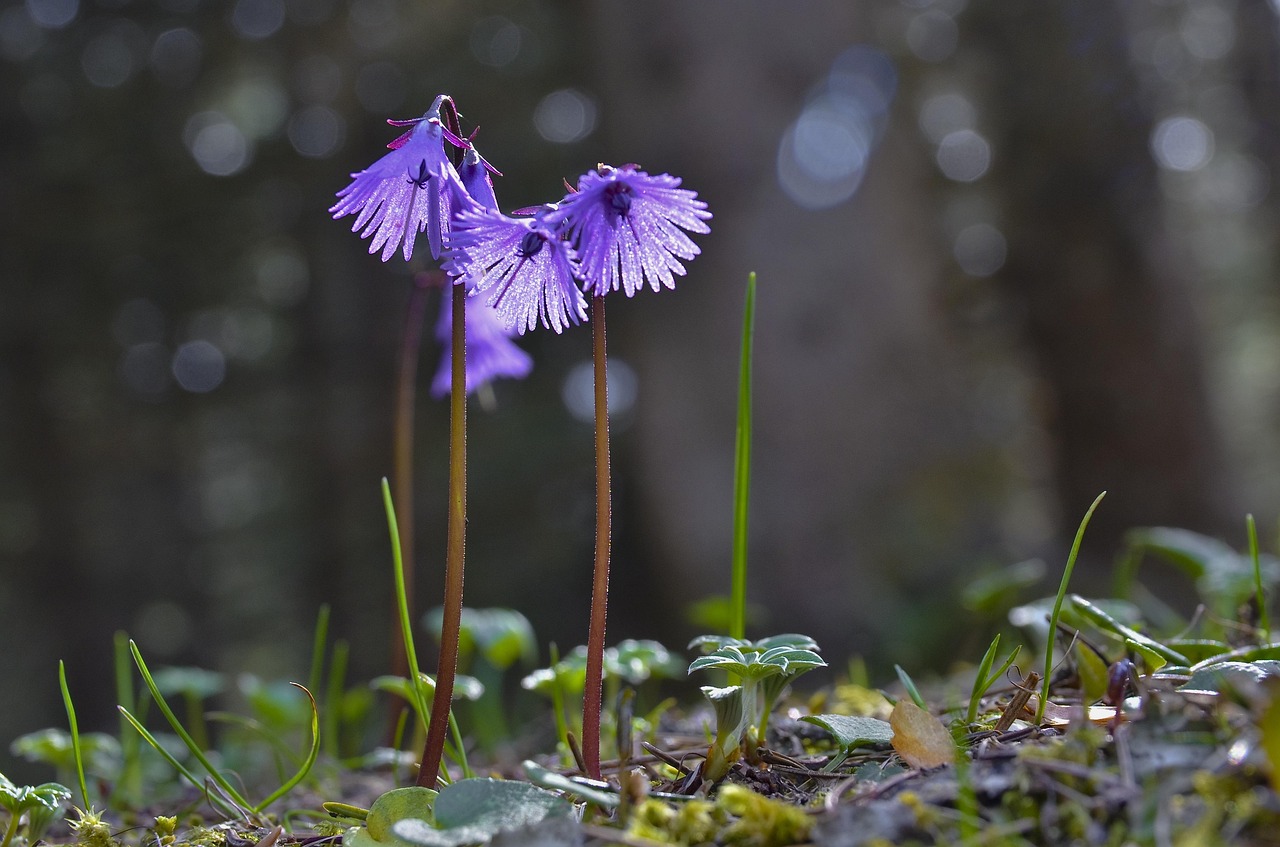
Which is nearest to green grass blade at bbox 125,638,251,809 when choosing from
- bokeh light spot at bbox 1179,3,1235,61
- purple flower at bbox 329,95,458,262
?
purple flower at bbox 329,95,458,262

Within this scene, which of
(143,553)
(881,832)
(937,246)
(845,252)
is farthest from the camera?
(143,553)

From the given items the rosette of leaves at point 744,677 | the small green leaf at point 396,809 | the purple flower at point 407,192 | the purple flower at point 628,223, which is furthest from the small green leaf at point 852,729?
the purple flower at point 407,192

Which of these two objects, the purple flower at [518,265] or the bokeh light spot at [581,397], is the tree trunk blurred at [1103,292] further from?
the purple flower at [518,265]

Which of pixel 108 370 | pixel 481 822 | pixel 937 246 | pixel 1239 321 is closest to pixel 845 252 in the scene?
pixel 937 246

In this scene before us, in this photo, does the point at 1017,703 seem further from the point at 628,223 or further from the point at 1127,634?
the point at 628,223

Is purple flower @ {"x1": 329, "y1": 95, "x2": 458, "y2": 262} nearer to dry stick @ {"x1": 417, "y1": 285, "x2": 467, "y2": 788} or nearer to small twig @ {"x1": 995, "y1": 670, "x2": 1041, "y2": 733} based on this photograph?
dry stick @ {"x1": 417, "y1": 285, "x2": 467, "y2": 788}

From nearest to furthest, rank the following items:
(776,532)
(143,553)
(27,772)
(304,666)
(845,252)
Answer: (776,532)
(845,252)
(27,772)
(143,553)
(304,666)

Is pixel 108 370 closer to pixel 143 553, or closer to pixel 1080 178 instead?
pixel 143 553

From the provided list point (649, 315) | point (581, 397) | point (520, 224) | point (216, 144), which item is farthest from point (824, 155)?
point (216, 144)
